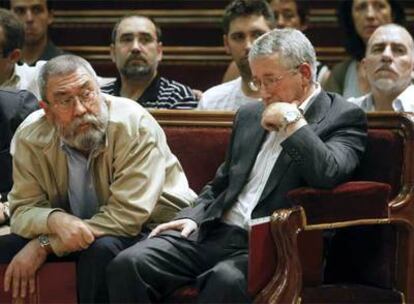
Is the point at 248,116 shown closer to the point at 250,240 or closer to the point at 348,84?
the point at 250,240

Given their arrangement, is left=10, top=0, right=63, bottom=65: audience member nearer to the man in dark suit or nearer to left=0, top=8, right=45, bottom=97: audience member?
left=0, top=8, right=45, bottom=97: audience member

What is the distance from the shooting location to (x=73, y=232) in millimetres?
2355

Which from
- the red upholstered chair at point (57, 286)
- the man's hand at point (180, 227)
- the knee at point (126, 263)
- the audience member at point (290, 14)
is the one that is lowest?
the red upholstered chair at point (57, 286)

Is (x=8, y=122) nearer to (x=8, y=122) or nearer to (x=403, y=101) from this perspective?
(x=8, y=122)

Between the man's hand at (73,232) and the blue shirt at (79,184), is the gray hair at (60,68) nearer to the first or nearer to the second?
the blue shirt at (79,184)

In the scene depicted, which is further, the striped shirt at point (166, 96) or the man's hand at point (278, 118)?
the striped shirt at point (166, 96)

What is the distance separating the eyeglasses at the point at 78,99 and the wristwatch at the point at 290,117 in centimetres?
48

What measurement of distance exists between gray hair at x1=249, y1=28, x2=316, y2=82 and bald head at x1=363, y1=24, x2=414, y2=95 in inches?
26.9

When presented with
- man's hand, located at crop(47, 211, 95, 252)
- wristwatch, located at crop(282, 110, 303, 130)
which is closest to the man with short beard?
man's hand, located at crop(47, 211, 95, 252)

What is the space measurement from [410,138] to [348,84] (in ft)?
3.18

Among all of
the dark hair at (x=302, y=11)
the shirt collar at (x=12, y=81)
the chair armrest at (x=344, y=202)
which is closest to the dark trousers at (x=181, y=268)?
the chair armrest at (x=344, y=202)

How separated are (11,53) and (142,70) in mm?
468

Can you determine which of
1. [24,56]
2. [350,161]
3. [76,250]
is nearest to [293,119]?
[350,161]

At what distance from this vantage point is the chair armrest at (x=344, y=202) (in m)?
2.29
